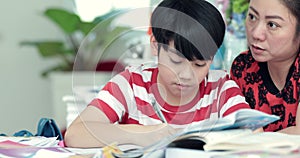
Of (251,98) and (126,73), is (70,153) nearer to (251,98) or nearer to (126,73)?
(126,73)

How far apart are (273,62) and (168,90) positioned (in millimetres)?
280

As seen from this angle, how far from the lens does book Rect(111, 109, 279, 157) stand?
776 millimetres

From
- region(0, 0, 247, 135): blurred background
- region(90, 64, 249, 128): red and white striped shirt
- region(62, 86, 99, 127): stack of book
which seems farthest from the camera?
region(0, 0, 247, 135): blurred background

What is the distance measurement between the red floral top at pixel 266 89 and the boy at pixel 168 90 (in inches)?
3.8

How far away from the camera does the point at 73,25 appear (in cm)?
342

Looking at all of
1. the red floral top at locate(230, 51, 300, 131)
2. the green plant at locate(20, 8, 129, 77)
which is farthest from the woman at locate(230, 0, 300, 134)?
the green plant at locate(20, 8, 129, 77)

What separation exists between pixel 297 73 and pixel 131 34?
45cm

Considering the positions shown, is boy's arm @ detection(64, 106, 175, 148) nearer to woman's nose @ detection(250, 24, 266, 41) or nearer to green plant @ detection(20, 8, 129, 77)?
woman's nose @ detection(250, 24, 266, 41)

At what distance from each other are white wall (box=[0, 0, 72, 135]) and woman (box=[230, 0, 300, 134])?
247 cm

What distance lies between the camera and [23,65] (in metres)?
3.58

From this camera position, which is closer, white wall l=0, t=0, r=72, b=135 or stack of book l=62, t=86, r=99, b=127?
stack of book l=62, t=86, r=99, b=127

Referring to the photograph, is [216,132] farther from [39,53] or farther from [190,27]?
[39,53]

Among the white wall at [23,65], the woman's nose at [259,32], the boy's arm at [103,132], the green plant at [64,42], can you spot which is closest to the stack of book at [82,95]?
the boy's arm at [103,132]

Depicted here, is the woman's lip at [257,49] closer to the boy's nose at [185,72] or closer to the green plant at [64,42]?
the boy's nose at [185,72]
